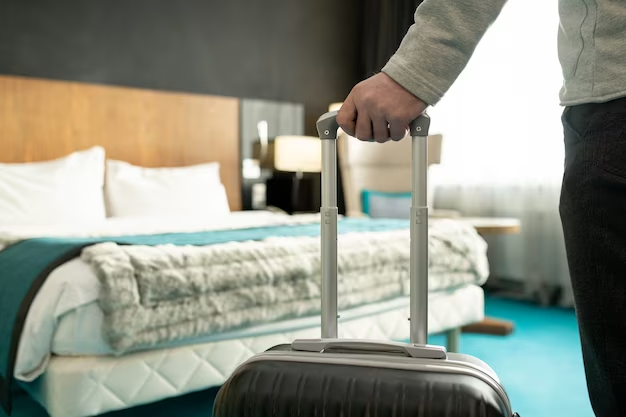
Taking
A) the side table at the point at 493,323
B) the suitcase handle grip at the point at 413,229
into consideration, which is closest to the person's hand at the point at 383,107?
the suitcase handle grip at the point at 413,229

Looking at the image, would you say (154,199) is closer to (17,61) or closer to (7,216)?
(7,216)

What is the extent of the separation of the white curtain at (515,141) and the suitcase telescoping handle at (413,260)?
2.99 m

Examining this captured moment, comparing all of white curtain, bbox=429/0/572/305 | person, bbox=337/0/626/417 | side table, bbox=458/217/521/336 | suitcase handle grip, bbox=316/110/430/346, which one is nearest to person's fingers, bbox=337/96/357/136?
person, bbox=337/0/626/417

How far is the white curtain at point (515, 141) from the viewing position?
3641 millimetres

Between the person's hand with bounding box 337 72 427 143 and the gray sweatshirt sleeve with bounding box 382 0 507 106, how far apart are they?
11mm

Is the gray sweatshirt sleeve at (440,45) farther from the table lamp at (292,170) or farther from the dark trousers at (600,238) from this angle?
the table lamp at (292,170)

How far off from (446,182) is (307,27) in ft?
5.62

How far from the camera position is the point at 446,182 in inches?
173

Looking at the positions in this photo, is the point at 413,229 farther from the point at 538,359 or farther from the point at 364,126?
the point at 538,359

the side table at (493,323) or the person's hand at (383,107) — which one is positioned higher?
the person's hand at (383,107)

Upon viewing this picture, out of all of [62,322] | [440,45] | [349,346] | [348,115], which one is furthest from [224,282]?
[440,45]

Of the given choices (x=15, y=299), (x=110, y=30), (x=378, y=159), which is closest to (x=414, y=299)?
(x=15, y=299)

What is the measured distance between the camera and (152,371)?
1.58 metres

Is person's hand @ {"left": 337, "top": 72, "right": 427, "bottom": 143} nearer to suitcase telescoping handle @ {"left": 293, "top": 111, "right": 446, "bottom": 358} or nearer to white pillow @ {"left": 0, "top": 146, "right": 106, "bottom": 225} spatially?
suitcase telescoping handle @ {"left": 293, "top": 111, "right": 446, "bottom": 358}
